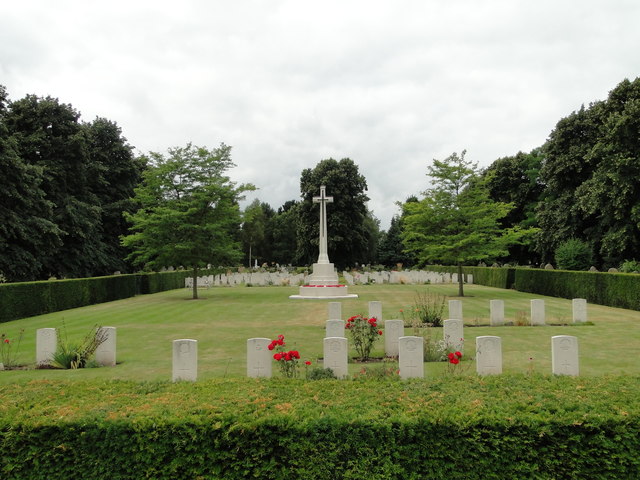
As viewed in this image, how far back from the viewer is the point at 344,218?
4850 cm

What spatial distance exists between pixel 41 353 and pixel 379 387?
733cm

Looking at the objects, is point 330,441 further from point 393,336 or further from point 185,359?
point 393,336

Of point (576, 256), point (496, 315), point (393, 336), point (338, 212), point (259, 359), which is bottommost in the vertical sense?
point (496, 315)

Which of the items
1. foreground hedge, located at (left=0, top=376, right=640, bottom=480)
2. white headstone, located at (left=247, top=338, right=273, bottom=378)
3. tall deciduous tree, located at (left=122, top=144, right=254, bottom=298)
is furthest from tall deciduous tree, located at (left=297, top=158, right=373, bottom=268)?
foreground hedge, located at (left=0, top=376, right=640, bottom=480)

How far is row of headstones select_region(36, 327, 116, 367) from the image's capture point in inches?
364

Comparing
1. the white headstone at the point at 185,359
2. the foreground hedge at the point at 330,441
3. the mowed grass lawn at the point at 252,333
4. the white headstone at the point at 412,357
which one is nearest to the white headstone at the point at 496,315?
the mowed grass lawn at the point at 252,333

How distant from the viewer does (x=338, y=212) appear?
48469 mm

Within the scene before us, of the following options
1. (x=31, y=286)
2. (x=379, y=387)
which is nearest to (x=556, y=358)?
(x=379, y=387)

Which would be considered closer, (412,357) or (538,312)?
(412,357)

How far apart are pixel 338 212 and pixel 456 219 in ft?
80.5

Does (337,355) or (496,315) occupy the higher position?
(337,355)

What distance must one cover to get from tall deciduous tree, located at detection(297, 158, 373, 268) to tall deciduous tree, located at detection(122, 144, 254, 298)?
21.9m

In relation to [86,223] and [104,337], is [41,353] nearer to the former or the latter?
[104,337]

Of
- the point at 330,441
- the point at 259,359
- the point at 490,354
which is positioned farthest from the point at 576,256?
the point at 330,441
